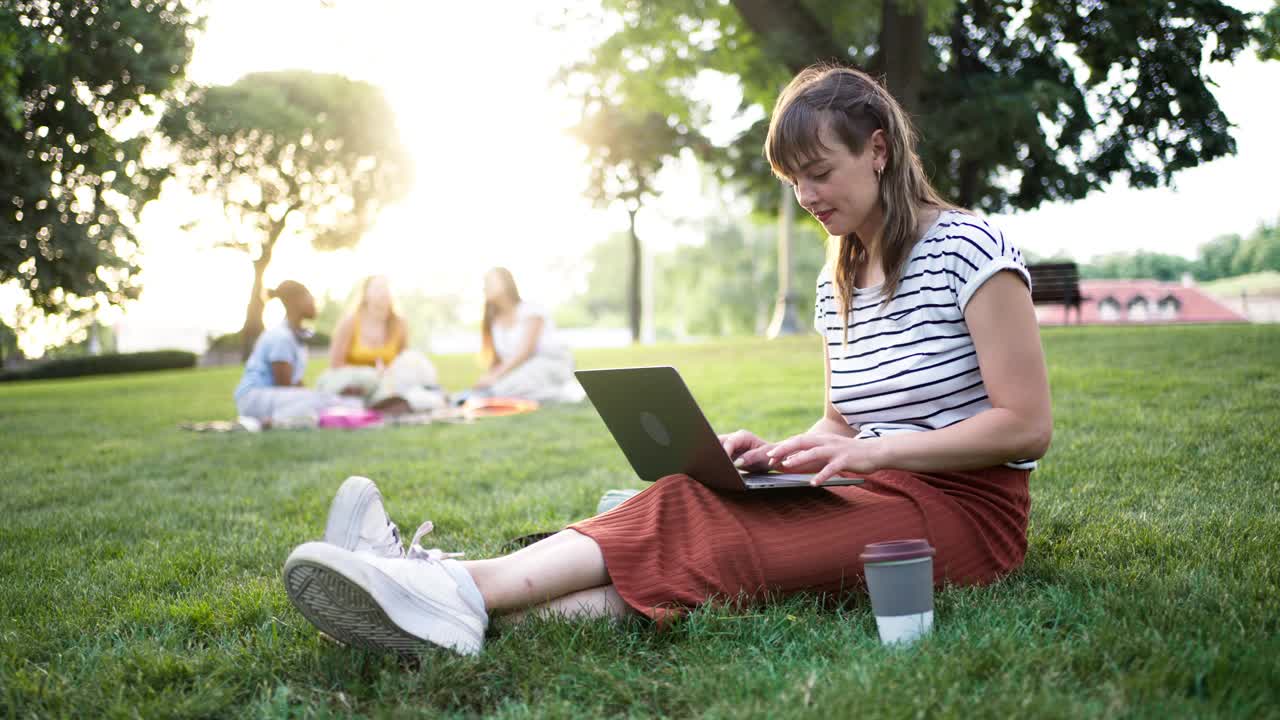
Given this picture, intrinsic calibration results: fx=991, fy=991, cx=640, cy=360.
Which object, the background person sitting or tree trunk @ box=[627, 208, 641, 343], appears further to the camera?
tree trunk @ box=[627, 208, 641, 343]

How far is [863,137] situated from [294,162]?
2846 centimetres

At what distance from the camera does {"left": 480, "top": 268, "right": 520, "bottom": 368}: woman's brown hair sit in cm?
999

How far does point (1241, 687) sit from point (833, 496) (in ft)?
3.17

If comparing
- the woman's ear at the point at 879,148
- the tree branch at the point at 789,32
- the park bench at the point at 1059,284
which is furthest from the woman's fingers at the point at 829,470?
the park bench at the point at 1059,284

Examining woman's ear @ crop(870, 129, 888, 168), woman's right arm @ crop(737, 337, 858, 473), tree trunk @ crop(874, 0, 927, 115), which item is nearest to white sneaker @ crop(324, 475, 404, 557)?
woman's right arm @ crop(737, 337, 858, 473)

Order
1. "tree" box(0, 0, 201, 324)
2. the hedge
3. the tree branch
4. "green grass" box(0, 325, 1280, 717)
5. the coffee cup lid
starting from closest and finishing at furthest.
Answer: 1. "green grass" box(0, 325, 1280, 717)
2. the coffee cup lid
3. the tree branch
4. "tree" box(0, 0, 201, 324)
5. the hedge

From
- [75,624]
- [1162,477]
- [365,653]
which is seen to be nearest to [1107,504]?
[1162,477]

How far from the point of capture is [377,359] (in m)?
9.95

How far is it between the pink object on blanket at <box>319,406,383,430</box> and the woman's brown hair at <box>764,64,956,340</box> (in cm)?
681

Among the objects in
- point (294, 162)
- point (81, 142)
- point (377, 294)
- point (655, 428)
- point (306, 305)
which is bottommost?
point (655, 428)

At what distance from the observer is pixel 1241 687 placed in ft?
5.73

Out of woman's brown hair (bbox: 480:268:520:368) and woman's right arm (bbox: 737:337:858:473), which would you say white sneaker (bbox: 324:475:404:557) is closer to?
woman's right arm (bbox: 737:337:858:473)

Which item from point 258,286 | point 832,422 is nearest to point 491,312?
point 832,422

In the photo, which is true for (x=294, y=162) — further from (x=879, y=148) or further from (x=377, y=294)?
(x=879, y=148)
